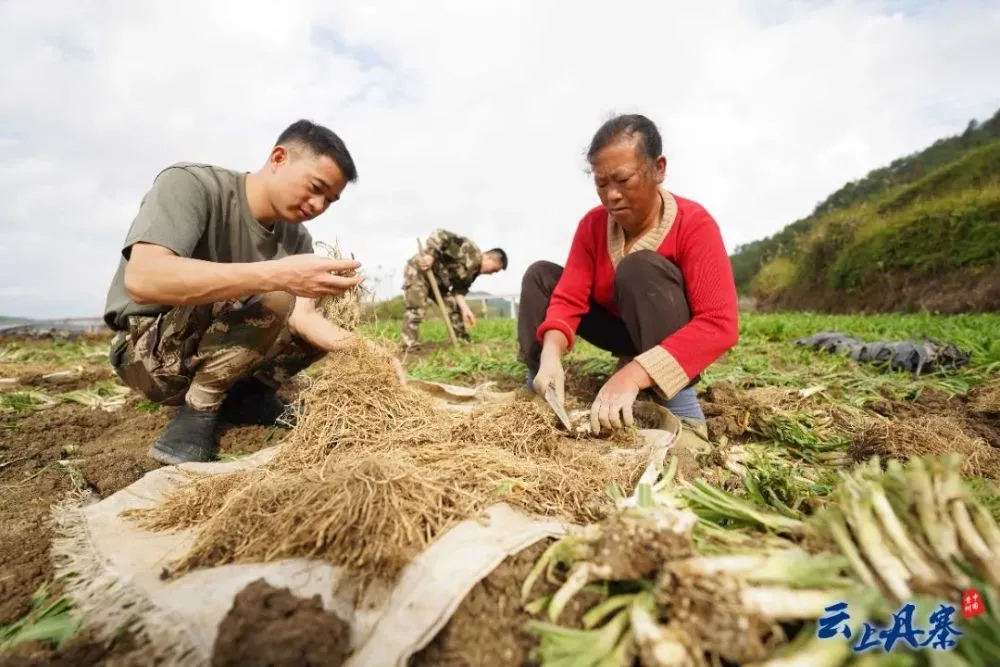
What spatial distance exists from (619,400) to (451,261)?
551cm

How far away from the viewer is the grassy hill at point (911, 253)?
35.9 feet

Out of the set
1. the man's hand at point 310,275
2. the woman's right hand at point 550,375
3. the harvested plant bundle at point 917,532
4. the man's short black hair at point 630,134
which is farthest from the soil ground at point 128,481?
the man's short black hair at point 630,134

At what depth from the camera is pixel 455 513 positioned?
1360 millimetres

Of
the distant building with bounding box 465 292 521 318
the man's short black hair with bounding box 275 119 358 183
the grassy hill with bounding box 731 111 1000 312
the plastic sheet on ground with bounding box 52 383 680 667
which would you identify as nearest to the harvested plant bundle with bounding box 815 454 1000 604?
the plastic sheet on ground with bounding box 52 383 680 667

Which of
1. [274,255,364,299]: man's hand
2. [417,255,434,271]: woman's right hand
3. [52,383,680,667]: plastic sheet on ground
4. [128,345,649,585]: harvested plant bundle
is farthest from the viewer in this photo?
[417,255,434,271]: woman's right hand

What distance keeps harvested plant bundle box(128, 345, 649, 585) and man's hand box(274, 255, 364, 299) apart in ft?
0.96

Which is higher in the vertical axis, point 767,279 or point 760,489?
point 767,279

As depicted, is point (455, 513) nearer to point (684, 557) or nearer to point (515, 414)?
point (684, 557)

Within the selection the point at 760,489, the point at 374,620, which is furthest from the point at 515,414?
the point at 374,620

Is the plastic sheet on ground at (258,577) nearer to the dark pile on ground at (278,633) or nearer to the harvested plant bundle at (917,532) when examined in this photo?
the dark pile on ground at (278,633)

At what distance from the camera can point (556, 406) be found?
218 centimetres

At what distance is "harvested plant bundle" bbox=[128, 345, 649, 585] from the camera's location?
123cm

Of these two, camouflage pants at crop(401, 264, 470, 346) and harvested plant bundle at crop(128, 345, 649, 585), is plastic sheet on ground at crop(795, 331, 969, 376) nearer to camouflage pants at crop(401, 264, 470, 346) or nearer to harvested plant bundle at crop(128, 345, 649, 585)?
harvested plant bundle at crop(128, 345, 649, 585)

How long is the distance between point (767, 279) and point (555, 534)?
1984cm
